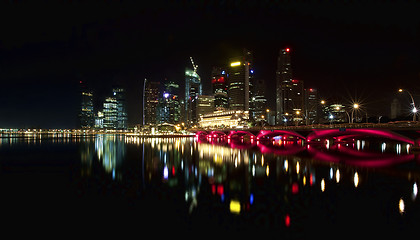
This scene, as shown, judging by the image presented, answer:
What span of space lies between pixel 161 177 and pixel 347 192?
555 inches

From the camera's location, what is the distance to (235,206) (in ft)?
42.1

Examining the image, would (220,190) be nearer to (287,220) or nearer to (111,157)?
(287,220)

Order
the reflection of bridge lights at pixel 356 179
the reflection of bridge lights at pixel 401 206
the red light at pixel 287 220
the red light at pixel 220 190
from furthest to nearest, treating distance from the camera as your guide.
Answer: the reflection of bridge lights at pixel 356 179 → the red light at pixel 220 190 → the reflection of bridge lights at pixel 401 206 → the red light at pixel 287 220

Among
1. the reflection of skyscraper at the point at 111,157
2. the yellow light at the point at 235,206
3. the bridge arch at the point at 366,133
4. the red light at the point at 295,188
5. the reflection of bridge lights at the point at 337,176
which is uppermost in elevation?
the bridge arch at the point at 366,133

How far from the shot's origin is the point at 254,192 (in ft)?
51.0

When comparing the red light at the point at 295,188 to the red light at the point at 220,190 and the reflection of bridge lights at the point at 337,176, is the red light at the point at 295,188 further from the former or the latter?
the red light at the point at 220,190

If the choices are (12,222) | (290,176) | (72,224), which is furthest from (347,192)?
(12,222)

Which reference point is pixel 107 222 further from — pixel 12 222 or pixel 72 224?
pixel 12 222

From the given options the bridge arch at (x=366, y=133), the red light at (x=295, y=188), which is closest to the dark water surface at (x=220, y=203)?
the red light at (x=295, y=188)

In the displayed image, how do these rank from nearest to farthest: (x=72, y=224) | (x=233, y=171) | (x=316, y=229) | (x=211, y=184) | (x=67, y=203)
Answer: (x=316, y=229), (x=72, y=224), (x=67, y=203), (x=211, y=184), (x=233, y=171)

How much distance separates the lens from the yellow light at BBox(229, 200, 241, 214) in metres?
12.1

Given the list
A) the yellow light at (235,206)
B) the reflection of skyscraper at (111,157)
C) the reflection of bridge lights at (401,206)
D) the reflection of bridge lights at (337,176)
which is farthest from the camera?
the reflection of skyscraper at (111,157)

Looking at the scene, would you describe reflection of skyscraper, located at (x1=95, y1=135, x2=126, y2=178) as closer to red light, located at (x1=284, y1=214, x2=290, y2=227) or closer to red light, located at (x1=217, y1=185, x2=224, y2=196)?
red light, located at (x1=217, y1=185, x2=224, y2=196)

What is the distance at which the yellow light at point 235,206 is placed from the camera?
12.1m
